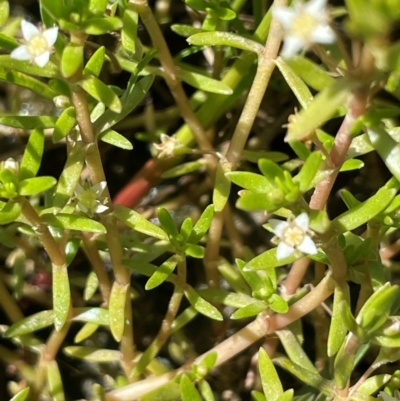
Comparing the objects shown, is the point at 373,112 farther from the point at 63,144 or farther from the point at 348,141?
the point at 63,144

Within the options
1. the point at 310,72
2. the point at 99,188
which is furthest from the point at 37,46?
the point at 310,72

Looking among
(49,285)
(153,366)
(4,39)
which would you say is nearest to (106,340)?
(49,285)

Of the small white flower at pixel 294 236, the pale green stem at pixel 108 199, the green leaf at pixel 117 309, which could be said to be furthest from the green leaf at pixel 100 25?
the green leaf at pixel 117 309

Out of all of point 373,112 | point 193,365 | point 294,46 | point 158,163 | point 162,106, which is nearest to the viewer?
point 294,46

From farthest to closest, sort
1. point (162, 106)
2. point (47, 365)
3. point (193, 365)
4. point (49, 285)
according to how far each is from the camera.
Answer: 1. point (162, 106)
2. point (49, 285)
3. point (47, 365)
4. point (193, 365)

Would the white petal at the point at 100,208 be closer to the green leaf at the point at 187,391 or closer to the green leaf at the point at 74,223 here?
the green leaf at the point at 74,223

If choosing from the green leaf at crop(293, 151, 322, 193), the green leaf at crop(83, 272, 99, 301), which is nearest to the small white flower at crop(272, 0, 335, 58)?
the green leaf at crop(293, 151, 322, 193)
